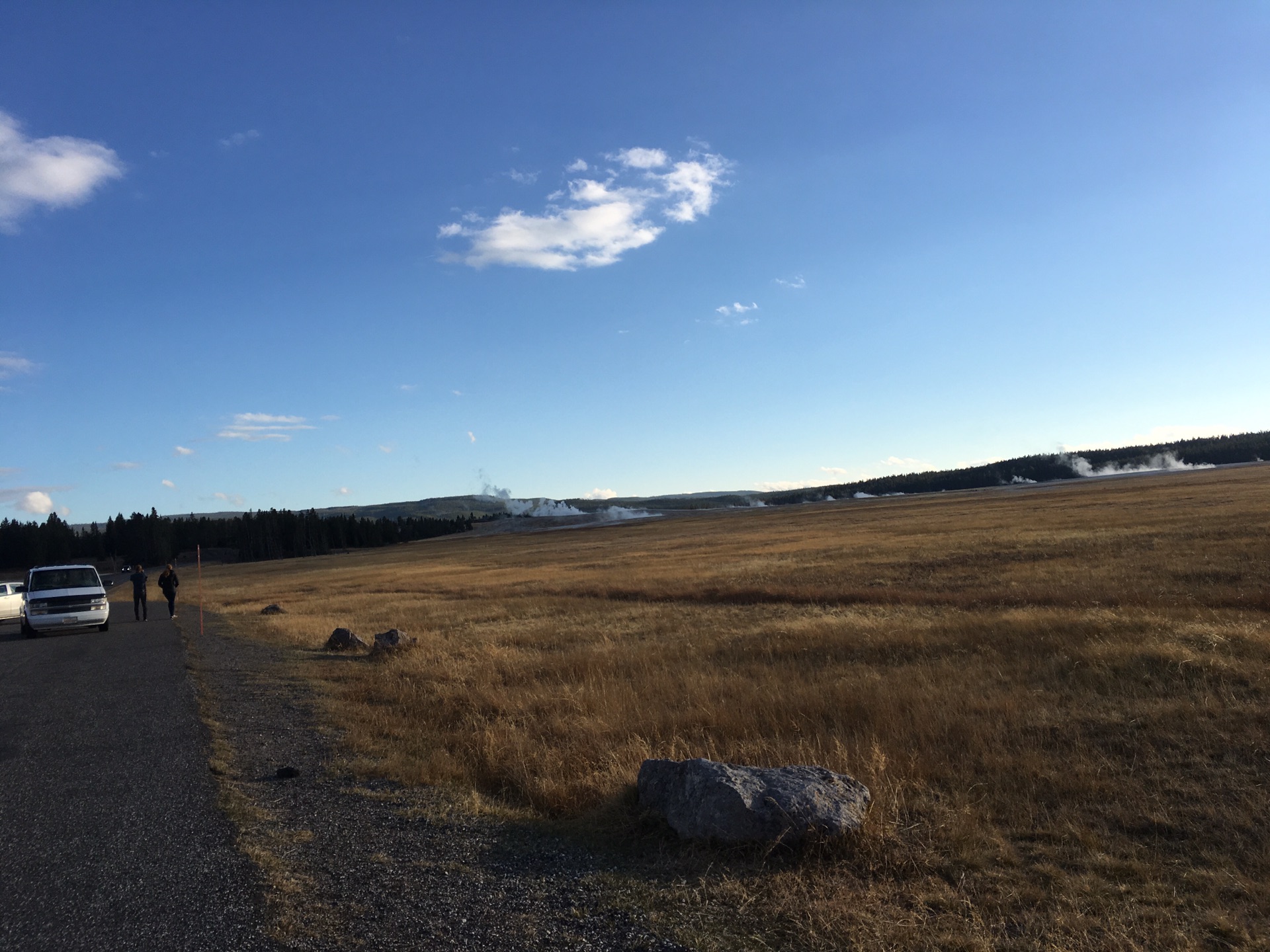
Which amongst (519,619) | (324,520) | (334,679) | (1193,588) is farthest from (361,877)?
(324,520)

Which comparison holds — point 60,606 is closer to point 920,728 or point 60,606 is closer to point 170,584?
point 170,584

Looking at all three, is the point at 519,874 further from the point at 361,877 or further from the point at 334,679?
the point at 334,679

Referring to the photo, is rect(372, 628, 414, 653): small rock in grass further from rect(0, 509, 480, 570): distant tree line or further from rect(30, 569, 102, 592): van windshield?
rect(0, 509, 480, 570): distant tree line

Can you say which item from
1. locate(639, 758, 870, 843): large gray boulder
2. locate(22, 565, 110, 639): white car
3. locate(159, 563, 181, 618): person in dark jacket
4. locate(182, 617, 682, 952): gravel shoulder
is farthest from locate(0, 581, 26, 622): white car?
locate(639, 758, 870, 843): large gray boulder

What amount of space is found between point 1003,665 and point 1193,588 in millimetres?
11035

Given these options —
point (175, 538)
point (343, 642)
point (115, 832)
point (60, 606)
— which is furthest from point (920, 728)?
point (175, 538)

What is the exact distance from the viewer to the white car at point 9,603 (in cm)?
2830

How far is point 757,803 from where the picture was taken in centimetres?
633

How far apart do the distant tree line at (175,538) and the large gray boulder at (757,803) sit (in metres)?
139

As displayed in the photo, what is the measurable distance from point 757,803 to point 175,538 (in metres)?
159

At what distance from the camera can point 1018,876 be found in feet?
19.5

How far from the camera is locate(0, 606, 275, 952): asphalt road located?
492 centimetres

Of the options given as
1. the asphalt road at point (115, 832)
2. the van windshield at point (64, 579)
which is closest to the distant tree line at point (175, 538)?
the van windshield at point (64, 579)

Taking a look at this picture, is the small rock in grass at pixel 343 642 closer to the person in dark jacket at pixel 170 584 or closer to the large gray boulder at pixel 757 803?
the person in dark jacket at pixel 170 584
